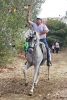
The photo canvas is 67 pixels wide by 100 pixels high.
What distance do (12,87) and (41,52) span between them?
60.2 inches

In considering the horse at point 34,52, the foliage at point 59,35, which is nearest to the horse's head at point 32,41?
the horse at point 34,52

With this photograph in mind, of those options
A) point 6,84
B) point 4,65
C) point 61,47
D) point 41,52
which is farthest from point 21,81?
point 61,47

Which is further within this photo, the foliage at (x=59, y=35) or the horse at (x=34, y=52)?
the foliage at (x=59, y=35)

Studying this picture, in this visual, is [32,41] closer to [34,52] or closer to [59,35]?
[34,52]

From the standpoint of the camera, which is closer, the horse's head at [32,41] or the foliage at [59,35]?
the horse's head at [32,41]

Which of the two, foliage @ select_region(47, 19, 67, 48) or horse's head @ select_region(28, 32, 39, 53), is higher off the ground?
horse's head @ select_region(28, 32, 39, 53)

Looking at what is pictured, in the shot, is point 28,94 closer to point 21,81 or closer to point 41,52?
point 41,52

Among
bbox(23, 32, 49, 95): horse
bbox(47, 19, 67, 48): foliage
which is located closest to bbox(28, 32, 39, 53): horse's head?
bbox(23, 32, 49, 95): horse

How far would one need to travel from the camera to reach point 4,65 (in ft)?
42.4

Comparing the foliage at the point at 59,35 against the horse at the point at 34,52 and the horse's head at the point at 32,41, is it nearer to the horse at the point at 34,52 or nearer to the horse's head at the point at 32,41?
the horse at the point at 34,52

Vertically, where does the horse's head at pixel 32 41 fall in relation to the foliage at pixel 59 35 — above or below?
above

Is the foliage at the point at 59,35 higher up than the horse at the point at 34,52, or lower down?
lower down

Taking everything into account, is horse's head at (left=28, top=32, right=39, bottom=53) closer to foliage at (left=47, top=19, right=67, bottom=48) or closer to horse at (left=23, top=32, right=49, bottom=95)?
horse at (left=23, top=32, right=49, bottom=95)

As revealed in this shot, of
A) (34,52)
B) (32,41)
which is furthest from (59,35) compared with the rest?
(32,41)
